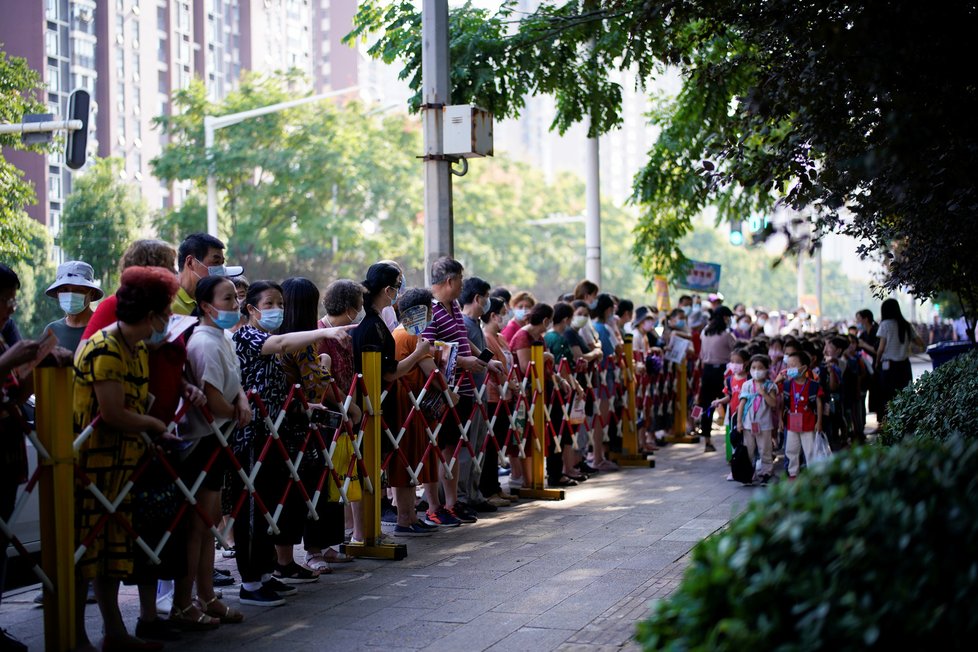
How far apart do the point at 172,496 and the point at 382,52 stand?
8.44 m

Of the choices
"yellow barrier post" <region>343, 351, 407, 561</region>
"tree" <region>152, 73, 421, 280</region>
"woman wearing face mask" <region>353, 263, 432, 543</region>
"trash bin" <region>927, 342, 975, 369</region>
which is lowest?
"yellow barrier post" <region>343, 351, 407, 561</region>

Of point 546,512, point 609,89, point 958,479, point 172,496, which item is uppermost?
point 609,89

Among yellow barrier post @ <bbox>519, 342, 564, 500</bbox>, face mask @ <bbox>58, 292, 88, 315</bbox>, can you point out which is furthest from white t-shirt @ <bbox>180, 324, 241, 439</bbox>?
yellow barrier post @ <bbox>519, 342, 564, 500</bbox>

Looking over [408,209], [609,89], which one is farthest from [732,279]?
[609,89]

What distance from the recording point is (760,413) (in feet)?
40.6

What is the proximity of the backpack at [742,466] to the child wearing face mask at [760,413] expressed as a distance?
0.06 m

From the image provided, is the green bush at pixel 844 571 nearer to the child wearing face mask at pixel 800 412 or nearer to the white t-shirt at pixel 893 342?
the child wearing face mask at pixel 800 412

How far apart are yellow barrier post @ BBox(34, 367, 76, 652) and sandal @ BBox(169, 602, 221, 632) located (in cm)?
73

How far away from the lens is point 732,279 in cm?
10431

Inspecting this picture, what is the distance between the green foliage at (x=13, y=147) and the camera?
55.0ft

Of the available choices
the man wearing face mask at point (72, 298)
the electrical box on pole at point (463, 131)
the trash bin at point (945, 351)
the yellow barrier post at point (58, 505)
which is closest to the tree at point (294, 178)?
the trash bin at point (945, 351)

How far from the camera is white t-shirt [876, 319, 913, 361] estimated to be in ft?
54.4

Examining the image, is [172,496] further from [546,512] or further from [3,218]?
[3,218]

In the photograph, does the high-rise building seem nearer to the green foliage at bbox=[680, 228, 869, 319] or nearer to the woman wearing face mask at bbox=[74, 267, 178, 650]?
the woman wearing face mask at bbox=[74, 267, 178, 650]
